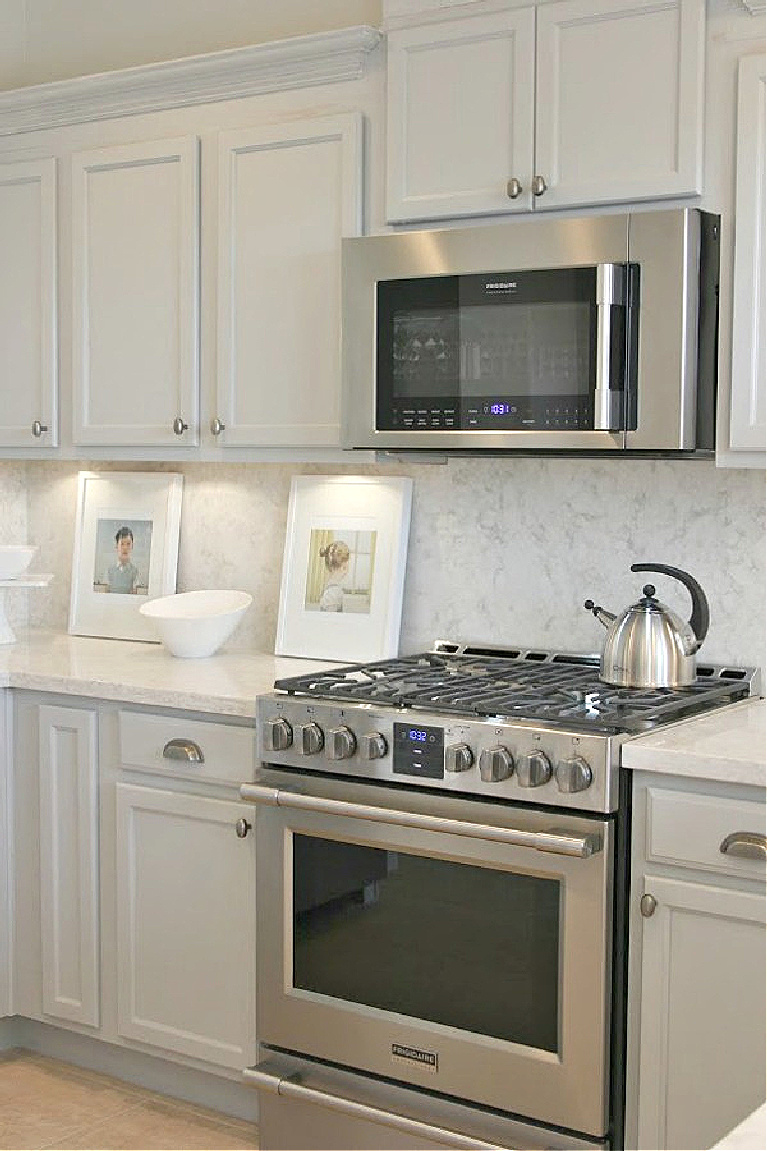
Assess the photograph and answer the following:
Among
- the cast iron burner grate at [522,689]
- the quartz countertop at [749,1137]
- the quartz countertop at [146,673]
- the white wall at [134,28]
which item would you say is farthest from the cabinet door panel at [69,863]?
the quartz countertop at [749,1137]

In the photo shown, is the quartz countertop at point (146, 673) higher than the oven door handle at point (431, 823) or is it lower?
higher

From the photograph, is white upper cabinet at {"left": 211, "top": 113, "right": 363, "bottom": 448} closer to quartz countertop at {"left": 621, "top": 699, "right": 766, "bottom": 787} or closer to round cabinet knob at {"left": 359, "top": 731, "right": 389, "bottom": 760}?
round cabinet knob at {"left": 359, "top": 731, "right": 389, "bottom": 760}

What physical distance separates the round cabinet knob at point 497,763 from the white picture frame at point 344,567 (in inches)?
35.6

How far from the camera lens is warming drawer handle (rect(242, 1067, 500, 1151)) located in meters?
2.79

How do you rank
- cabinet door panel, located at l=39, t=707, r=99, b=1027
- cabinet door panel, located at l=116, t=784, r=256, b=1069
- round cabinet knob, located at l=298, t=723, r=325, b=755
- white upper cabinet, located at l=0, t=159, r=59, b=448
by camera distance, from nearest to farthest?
round cabinet knob, located at l=298, t=723, r=325, b=755, cabinet door panel, located at l=116, t=784, r=256, b=1069, cabinet door panel, located at l=39, t=707, r=99, b=1027, white upper cabinet, located at l=0, t=159, r=59, b=448

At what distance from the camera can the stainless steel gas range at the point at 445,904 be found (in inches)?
104

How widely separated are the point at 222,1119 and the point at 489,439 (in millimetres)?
1609

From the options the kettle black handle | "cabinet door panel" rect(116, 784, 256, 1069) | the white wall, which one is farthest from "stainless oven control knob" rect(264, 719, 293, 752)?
the white wall

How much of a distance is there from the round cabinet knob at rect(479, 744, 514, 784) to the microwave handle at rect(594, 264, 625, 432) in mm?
674

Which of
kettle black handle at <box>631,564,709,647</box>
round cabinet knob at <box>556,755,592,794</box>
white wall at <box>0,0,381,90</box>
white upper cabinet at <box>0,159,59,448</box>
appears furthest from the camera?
white upper cabinet at <box>0,159,59,448</box>

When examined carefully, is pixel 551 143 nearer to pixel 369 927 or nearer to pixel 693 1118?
pixel 369 927

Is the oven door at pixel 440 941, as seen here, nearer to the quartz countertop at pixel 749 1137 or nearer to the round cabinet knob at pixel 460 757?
the round cabinet knob at pixel 460 757

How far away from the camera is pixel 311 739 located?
9.64 ft

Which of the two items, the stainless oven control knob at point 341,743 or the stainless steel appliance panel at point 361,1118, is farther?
the stainless oven control knob at point 341,743
